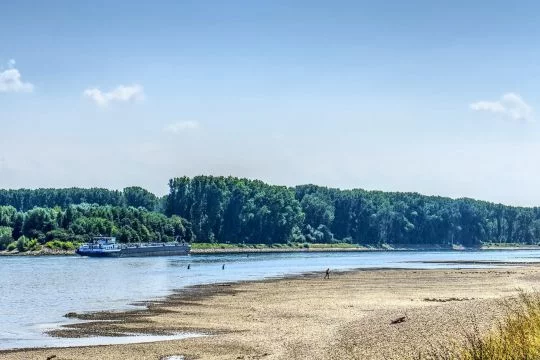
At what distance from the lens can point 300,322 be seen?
43719mm

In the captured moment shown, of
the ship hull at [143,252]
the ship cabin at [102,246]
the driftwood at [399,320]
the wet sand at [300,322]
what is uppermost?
the ship cabin at [102,246]

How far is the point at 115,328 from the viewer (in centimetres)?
4319

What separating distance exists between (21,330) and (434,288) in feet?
125

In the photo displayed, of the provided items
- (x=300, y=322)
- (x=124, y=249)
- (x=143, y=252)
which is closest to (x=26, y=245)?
(x=124, y=249)

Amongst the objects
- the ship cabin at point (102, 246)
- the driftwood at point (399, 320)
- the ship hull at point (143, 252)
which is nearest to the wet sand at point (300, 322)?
the driftwood at point (399, 320)

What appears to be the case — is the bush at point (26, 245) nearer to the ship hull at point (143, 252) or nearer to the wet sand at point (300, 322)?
the ship hull at point (143, 252)

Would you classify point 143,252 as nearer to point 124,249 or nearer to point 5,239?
point 124,249

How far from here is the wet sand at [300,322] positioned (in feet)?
109

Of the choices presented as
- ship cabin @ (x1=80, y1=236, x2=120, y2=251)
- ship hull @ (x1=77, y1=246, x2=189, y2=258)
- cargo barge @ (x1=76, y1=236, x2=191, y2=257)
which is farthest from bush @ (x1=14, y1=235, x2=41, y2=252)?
ship hull @ (x1=77, y1=246, x2=189, y2=258)

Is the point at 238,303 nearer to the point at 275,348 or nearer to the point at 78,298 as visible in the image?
the point at 78,298

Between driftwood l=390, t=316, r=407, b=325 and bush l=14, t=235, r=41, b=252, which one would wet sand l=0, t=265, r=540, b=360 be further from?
bush l=14, t=235, r=41, b=252

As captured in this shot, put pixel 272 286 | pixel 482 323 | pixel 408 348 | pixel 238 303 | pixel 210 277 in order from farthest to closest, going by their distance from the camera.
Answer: pixel 210 277
pixel 272 286
pixel 238 303
pixel 482 323
pixel 408 348

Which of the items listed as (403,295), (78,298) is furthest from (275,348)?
(78,298)

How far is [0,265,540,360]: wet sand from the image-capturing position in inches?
1307
